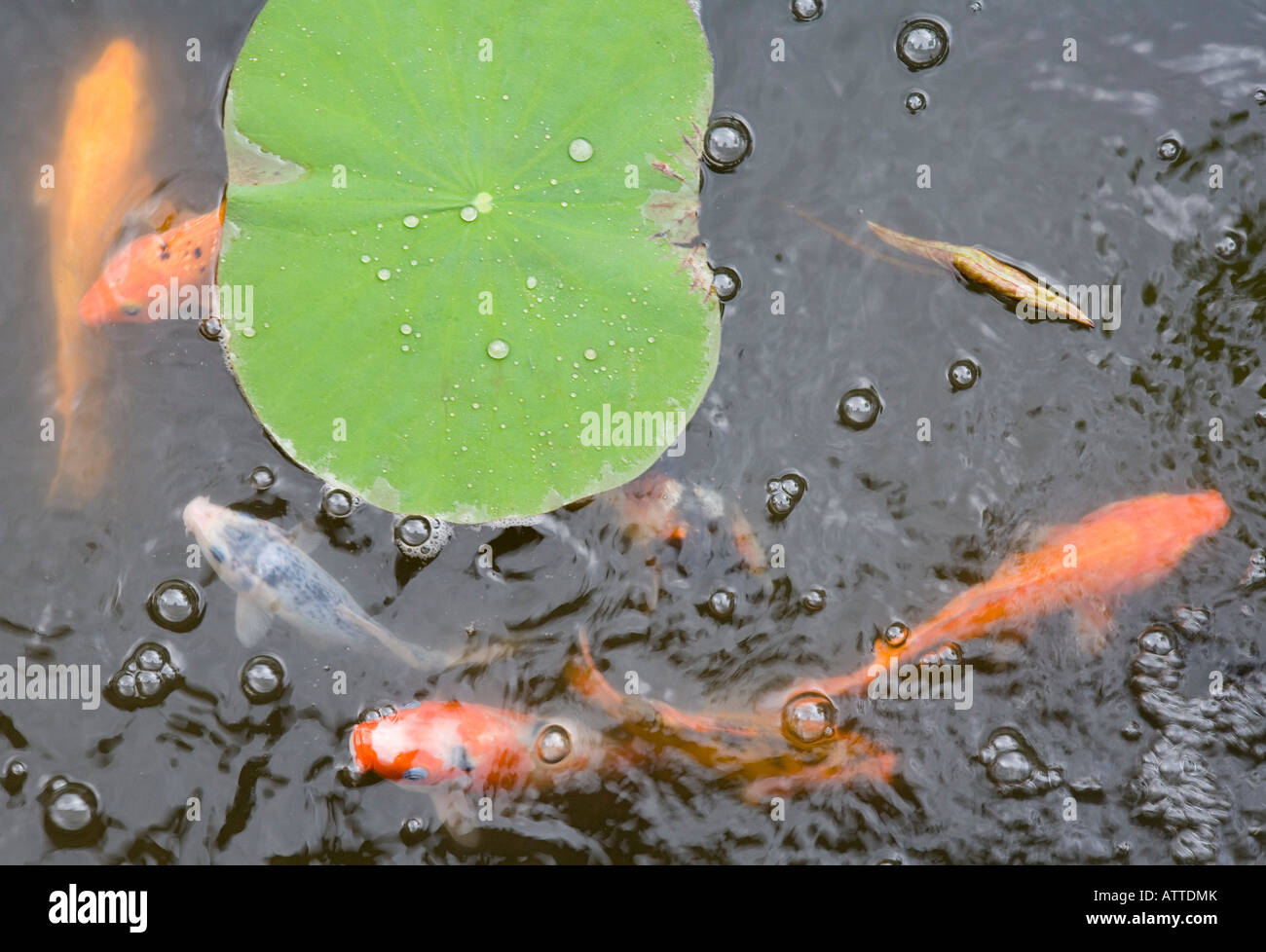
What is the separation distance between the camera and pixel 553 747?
3.27 metres

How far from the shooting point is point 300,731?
324cm

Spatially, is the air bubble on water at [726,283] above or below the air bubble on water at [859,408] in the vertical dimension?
above

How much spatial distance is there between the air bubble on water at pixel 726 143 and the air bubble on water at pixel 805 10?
1.34ft

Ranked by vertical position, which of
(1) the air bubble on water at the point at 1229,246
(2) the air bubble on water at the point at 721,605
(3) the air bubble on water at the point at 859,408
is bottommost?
(2) the air bubble on water at the point at 721,605

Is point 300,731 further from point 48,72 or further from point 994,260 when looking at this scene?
point 994,260

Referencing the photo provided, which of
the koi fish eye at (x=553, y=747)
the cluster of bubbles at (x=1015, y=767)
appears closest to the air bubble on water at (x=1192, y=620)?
the cluster of bubbles at (x=1015, y=767)

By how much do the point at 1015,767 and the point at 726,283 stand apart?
1.87 meters

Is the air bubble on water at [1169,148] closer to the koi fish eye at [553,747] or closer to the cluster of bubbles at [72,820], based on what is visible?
the koi fish eye at [553,747]

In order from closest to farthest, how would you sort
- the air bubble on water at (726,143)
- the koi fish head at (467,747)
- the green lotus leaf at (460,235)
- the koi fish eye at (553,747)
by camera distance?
1. the green lotus leaf at (460,235)
2. the koi fish head at (467,747)
3. the koi fish eye at (553,747)
4. the air bubble on water at (726,143)

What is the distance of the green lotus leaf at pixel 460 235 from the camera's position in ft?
9.42

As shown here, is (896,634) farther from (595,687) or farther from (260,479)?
(260,479)

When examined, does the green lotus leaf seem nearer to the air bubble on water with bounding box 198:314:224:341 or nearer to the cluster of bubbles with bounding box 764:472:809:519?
the air bubble on water with bounding box 198:314:224:341

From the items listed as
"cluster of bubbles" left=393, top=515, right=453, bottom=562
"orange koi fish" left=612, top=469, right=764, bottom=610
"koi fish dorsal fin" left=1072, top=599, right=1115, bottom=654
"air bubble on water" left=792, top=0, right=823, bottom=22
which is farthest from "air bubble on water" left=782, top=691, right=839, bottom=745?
"air bubble on water" left=792, top=0, right=823, bottom=22

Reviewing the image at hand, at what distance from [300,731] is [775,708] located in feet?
5.10
